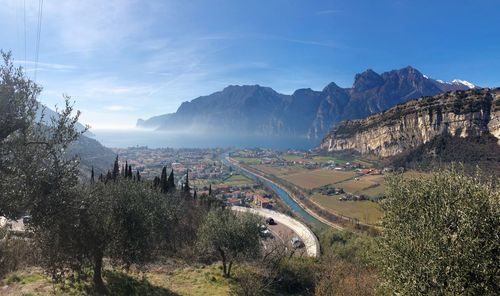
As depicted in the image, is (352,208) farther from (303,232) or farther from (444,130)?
(444,130)

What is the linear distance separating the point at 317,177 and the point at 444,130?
181ft

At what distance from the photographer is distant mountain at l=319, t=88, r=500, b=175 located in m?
107

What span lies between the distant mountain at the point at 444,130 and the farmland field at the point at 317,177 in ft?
76.7

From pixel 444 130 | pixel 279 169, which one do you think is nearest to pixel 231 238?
pixel 444 130

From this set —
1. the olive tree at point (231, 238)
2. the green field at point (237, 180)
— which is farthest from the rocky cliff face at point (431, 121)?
the olive tree at point (231, 238)

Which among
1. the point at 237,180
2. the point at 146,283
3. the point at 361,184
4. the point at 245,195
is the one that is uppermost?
the point at 146,283

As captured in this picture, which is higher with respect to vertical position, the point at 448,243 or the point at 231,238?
the point at 448,243

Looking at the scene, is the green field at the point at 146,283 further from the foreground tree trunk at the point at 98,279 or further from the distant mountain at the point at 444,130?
the distant mountain at the point at 444,130

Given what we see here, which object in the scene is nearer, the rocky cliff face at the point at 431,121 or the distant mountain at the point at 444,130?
the distant mountain at the point at 444,130

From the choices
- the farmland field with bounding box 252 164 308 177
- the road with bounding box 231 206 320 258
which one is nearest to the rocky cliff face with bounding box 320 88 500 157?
the farmland field with bounding box 252 164 308 177

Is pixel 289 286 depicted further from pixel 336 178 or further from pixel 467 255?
pixel 336 178

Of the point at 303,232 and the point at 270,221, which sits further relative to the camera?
the point at 270,221

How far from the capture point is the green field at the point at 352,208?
68750mm

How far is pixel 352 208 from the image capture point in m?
78.2
